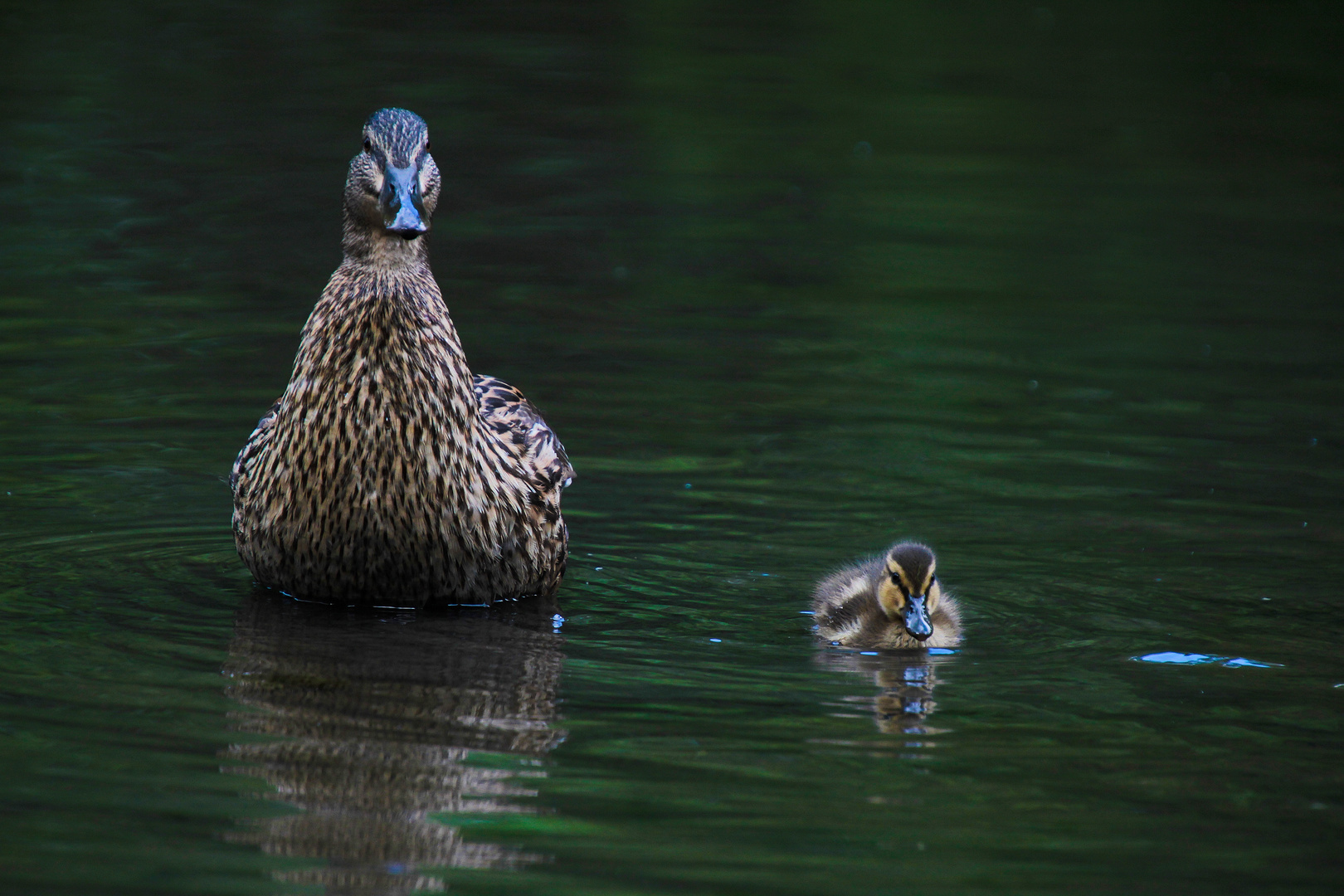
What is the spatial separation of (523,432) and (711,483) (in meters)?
1.43

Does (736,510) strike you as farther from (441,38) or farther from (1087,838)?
(441,38)

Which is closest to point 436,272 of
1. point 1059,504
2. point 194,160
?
point 194,160

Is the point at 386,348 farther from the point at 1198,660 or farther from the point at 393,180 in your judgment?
the point at 1198,660

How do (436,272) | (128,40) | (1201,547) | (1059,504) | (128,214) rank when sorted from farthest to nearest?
(128,40) < (128,214) < (436,272) < (1059,504) < (1201,547)

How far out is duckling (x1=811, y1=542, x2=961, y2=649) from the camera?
666 centimetres

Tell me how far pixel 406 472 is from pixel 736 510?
2006 mm

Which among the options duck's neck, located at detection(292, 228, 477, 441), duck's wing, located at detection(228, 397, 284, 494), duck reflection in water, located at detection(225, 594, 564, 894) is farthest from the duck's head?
duck reflection in water, located at detection(225, 594, 564, 894)

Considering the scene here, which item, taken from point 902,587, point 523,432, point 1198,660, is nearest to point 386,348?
point 523,432

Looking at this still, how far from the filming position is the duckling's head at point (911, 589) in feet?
21.6

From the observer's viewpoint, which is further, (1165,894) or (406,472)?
(406,472)

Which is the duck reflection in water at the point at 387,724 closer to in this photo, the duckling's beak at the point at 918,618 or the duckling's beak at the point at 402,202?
the duckling's beak at the point at 918,618

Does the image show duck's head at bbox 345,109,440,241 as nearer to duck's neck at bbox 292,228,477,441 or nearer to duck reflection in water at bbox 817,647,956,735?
duck's neck at bbox 292,228,477,441

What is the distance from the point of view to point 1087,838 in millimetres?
4902

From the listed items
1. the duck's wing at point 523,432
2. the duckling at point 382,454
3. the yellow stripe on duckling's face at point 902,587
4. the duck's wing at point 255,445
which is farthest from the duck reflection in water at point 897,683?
Result: the duck's wing at point 255,445
